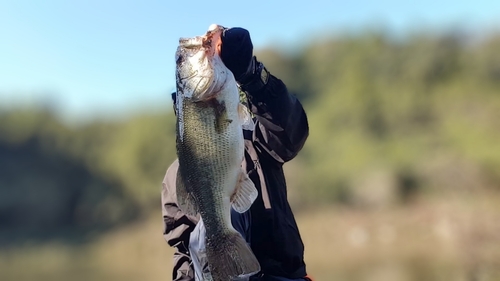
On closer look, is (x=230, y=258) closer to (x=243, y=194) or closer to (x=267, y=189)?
(x=243, y=194)

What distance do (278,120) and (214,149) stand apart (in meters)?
0.42

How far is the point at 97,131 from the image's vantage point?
96.8 feet

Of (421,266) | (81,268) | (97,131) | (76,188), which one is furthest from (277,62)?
(421,266)

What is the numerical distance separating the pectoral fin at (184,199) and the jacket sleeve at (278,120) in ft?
1.50

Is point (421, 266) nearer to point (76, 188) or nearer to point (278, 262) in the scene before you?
point (278, 262)

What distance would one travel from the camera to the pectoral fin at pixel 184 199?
7.67 feet

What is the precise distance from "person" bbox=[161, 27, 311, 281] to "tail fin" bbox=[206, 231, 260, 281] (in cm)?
15

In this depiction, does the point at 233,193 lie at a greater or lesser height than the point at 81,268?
greater

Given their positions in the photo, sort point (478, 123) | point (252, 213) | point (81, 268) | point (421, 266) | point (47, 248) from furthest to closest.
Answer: point (47, 248) → point (478, 123) → point (81, 268) → point (421, 266) → point (252, 213)

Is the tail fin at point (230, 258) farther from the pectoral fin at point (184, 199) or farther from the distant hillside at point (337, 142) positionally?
the distant hillside at point (337, 142)

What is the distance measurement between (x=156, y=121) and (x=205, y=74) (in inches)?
975

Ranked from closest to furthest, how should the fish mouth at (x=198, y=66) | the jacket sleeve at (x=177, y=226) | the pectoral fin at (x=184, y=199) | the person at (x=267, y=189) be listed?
the fish mouth at (x=198, y=66) < the pectoral fin at (x=184, y=199) < the person at (x=267, y=189) < the jacket sleeve at (x=177, y=226)

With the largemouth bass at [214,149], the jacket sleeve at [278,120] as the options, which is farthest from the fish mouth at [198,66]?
the jacket sleeve at [278,120]

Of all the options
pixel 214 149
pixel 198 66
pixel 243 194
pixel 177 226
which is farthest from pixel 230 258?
pixel 198 66
